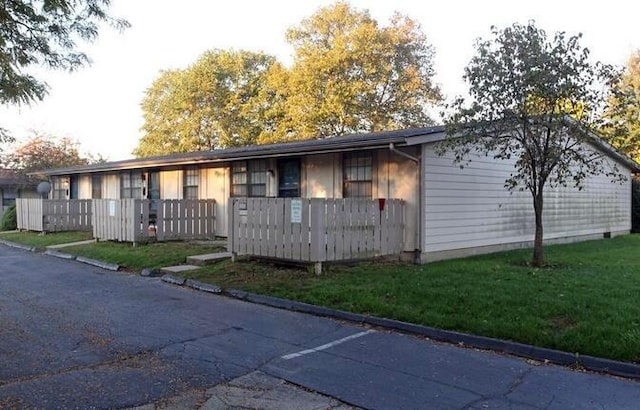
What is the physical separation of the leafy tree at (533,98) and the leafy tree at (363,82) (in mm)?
19717

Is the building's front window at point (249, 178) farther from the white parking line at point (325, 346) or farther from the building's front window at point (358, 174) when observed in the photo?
the white parking line at point (325, 346)

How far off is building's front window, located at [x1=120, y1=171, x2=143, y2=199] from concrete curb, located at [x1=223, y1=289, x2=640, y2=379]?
13.1 m

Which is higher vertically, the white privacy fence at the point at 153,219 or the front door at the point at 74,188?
the front door at the point at 74,188

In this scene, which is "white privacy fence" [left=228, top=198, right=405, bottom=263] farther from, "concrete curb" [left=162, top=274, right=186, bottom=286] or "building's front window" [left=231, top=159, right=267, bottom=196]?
"building's front window" [left=231, top=159, right=267, bottom=196]

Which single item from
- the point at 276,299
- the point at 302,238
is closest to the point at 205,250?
the point at 302,238

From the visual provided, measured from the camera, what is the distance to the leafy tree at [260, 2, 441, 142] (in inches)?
1202

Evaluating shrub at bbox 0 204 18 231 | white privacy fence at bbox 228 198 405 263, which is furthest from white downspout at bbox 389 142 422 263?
shrub at bbox 0 204 18 231

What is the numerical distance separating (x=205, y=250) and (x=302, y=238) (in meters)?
3.91

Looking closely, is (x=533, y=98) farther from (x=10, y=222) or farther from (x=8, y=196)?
(x=8, y=196)

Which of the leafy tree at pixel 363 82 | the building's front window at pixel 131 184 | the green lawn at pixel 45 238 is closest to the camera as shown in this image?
the green lawn at pixel 45 238

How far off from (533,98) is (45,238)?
50.2 feet

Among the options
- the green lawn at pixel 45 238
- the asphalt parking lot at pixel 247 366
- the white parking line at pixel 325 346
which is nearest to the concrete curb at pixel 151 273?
the asphalt parking lot at pixel 247 366

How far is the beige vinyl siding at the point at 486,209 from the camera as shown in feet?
37.8

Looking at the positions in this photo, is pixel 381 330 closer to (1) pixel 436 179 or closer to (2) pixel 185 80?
(1) pixel 436 179
